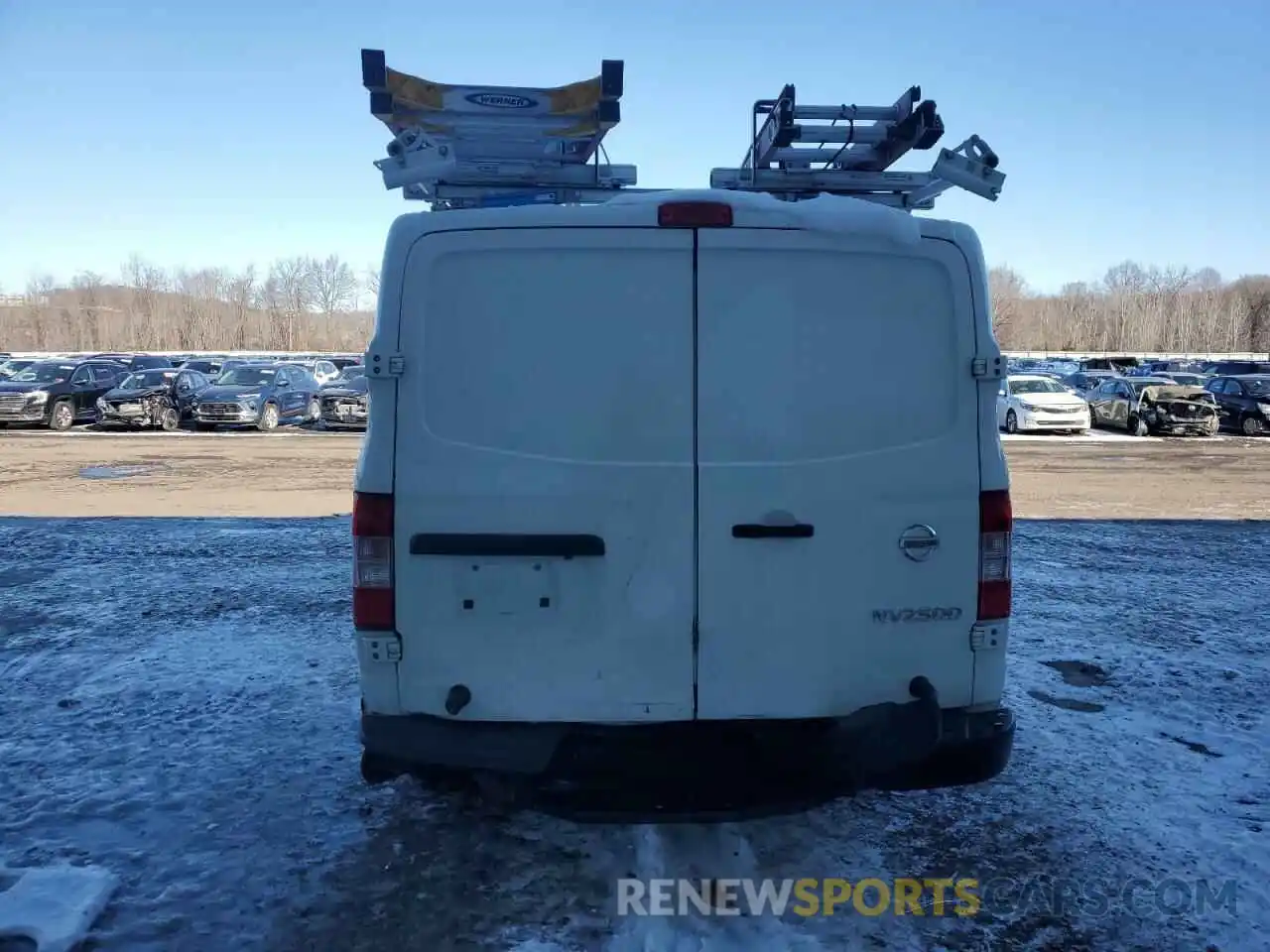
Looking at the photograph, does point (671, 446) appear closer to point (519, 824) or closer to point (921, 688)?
point (921, 688)

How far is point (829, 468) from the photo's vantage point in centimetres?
327

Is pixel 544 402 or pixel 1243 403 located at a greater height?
pixel 544 402

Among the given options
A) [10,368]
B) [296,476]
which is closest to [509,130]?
[296,476]

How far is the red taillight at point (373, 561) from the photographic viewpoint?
3.26m

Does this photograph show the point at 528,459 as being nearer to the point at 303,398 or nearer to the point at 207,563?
the point at 207,563

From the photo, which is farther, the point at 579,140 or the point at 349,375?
the point at 349,375

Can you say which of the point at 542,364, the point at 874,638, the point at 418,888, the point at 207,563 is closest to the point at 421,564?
the point at 542,364

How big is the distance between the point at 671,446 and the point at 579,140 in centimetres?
207

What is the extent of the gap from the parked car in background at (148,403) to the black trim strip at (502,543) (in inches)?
1024

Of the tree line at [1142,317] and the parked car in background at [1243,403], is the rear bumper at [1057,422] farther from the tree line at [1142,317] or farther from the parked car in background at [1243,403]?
the tree line at [1142,317]

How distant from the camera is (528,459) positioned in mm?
3225

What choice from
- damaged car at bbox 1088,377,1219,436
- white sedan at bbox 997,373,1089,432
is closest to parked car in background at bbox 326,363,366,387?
white sedan at bbox 997,373,1089,432

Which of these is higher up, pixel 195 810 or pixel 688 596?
pixel 688 596

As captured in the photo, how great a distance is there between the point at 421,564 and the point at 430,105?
234 cm
